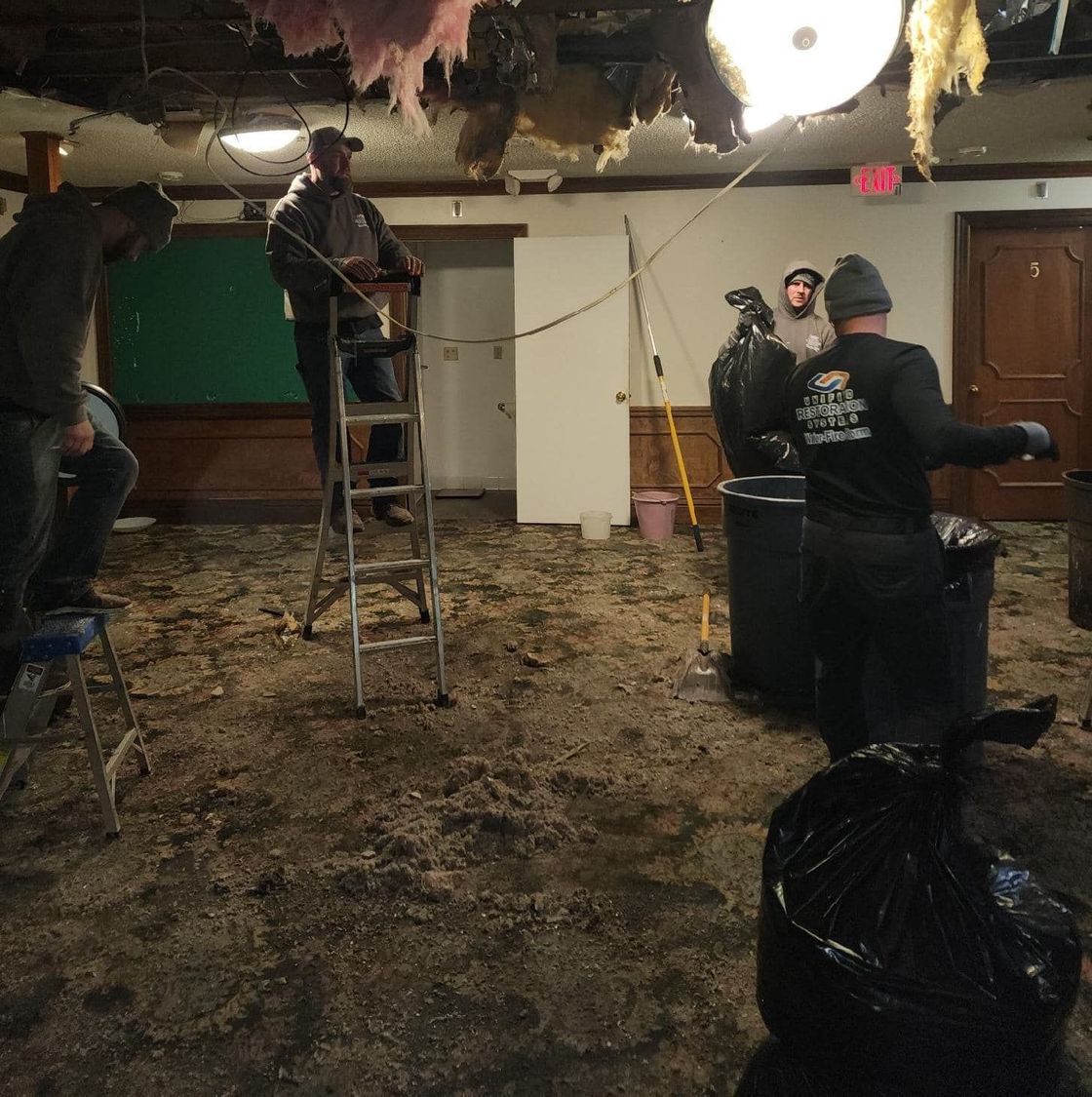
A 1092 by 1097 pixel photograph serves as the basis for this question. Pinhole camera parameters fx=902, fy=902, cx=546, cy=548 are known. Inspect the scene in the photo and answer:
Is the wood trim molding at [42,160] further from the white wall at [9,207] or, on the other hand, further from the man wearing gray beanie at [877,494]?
the man wearing gray beanie at [877,494]

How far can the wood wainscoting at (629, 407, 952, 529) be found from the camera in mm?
6520

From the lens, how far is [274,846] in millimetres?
2150

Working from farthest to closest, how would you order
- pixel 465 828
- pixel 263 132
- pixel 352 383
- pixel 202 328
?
pixel 202 328, pixel 263 132, pixel 352 383, pixel 465 828

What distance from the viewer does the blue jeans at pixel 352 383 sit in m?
3.37

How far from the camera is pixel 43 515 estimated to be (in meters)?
2.58

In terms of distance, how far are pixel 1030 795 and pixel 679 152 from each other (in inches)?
182

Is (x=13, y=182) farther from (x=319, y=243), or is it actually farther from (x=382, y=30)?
(x=382, y=30)

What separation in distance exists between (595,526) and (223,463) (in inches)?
118

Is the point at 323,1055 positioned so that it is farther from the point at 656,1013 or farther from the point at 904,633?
the point at 904,633

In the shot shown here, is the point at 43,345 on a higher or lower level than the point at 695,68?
lower

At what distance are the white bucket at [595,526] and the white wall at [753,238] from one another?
109 cm

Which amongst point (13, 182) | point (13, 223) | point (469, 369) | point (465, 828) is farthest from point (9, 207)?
point (465, 828)

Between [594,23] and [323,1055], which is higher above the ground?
[594,23]

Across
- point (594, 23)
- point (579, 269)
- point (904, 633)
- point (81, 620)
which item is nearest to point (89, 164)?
point (579, 269)
